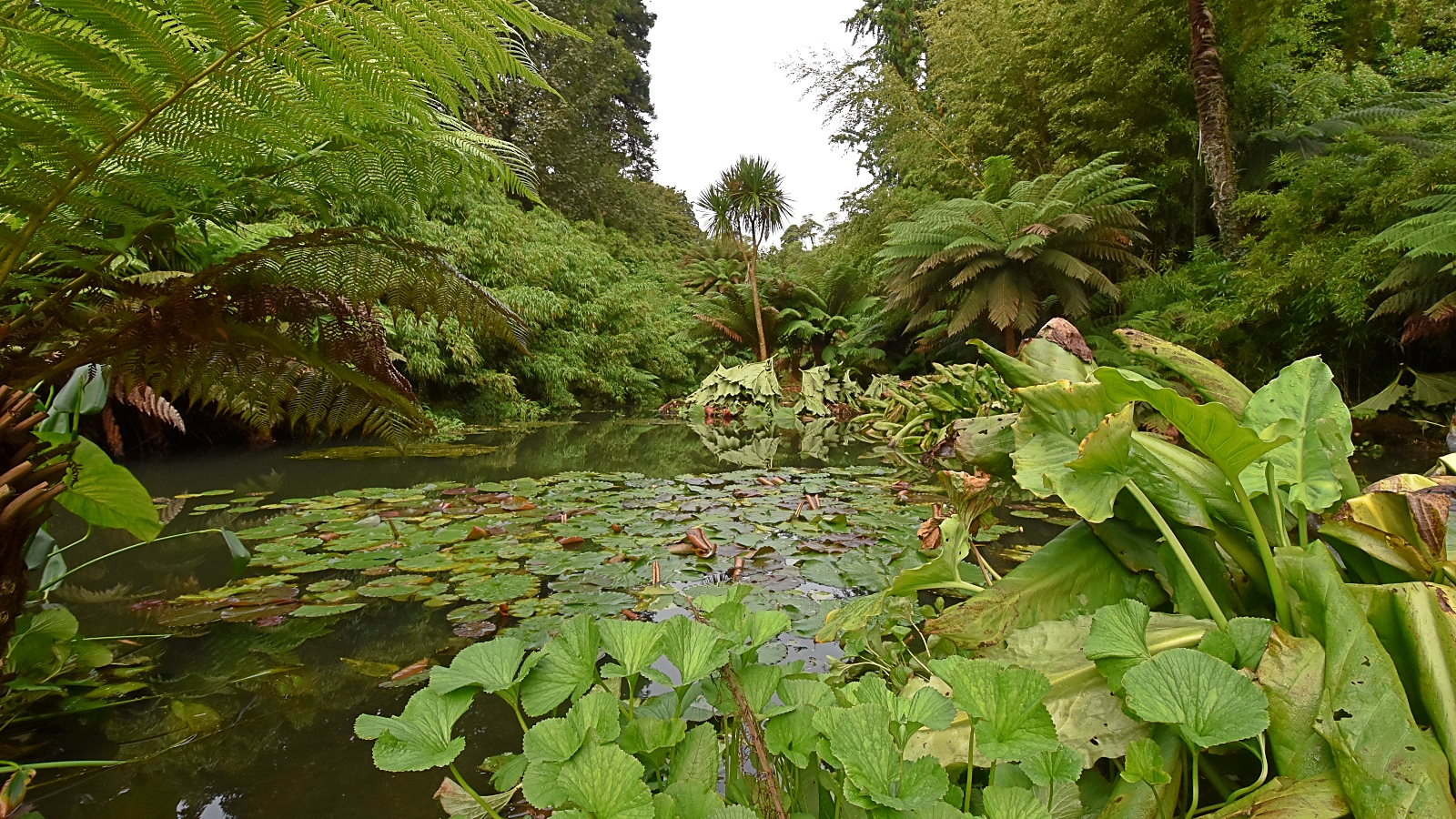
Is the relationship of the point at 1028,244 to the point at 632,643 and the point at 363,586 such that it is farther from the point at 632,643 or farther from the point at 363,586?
the point at 632,643

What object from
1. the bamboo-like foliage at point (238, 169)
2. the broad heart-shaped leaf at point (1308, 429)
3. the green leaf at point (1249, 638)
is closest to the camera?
the green leaf at point (1249, 638)

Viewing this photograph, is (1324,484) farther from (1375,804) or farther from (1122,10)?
(1122,10)

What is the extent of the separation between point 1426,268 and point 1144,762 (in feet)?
10.8

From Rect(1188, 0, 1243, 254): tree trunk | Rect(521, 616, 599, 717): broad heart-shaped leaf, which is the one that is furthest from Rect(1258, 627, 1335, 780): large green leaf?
Rect(1188, 0, 1243, 254): tree trunk

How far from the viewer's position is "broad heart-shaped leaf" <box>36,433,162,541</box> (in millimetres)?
786

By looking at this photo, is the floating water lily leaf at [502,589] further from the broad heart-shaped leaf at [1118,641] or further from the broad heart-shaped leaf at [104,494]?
the broad heart-shaped leaf at [1118,641]

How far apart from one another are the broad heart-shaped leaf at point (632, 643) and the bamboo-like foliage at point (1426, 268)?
314 cm

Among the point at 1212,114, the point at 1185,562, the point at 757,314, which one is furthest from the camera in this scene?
the point at 757,314

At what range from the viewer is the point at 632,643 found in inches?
18.8

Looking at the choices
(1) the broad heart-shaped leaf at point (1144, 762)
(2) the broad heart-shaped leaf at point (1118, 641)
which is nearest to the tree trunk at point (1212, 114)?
(2) the broad heart-shaped leaf at point (1118, 641)

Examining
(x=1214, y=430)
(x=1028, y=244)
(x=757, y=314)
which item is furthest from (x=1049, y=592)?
(x=757, y=314)

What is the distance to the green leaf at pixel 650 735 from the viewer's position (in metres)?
0.45

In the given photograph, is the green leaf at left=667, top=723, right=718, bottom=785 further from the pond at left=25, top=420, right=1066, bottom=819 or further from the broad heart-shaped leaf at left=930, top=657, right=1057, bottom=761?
the pond at left=25, top=420, right=1066, bottom=819

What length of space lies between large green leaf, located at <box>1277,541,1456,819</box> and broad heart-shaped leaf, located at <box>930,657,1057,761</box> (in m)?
0.19
